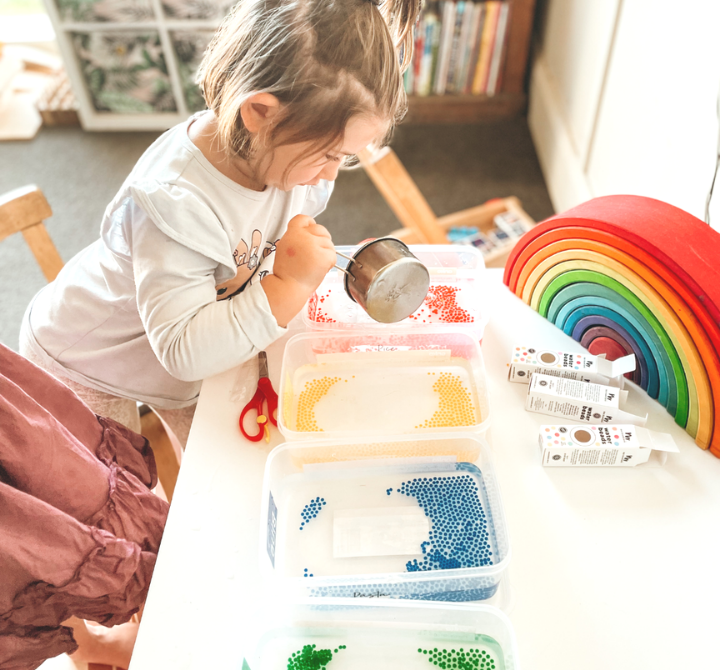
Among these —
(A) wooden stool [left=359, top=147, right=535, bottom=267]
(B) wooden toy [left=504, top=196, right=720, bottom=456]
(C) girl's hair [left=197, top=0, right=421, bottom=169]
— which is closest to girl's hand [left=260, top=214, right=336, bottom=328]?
(C) girl's hair [left=197, top=0, right=421, bottom=169]

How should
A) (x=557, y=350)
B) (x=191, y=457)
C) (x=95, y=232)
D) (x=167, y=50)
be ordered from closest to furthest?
(x=191, y=457), (x=557, y=350), (x=95, y=232), (x=167, y=50)

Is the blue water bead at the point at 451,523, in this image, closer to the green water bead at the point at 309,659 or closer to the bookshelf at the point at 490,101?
the green water bead at the point at 309,659

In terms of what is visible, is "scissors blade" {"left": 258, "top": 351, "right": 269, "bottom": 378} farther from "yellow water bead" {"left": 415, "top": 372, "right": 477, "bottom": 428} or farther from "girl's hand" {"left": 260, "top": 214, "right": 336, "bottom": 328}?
"yellow water bead" {"left": 415, "top": 372, "right": 477, "bottom": 428}

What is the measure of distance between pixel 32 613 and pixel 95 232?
161 centimetres

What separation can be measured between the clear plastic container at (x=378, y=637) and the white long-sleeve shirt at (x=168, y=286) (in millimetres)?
315

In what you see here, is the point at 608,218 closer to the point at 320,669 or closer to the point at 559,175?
the point at 320,669

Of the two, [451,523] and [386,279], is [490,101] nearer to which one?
[386,279]

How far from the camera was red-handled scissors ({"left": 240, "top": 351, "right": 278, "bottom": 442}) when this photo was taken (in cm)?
75

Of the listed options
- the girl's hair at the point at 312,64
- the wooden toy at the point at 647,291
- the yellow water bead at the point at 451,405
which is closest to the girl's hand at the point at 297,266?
the girl's hair at the point at 312,64

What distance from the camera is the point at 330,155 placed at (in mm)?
745

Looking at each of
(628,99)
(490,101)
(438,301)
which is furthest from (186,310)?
(490,101)

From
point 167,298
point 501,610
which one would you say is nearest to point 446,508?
point 501,610

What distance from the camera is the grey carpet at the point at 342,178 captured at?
2.01 meters

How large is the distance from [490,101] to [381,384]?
1.89 m
